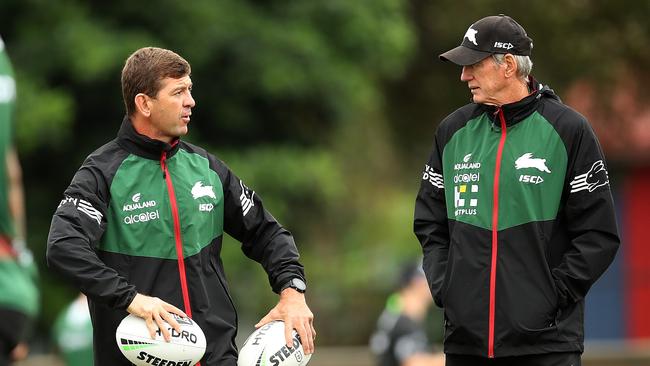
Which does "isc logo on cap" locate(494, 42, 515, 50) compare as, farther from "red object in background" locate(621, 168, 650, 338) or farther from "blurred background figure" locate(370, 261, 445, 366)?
"red object in background" locate(621, 168, 650, 338)

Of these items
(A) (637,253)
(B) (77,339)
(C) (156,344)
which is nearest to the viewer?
(C) (156,344)

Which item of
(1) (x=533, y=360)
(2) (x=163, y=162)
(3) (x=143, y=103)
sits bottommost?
(1) (x=533, y=360)

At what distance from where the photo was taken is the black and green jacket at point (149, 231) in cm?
535

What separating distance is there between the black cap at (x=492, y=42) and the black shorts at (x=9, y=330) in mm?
2259

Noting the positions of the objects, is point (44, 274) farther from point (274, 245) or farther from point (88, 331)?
point (274, 245)

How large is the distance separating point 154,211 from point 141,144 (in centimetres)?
31

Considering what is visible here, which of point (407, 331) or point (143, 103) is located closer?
point (143, 103)

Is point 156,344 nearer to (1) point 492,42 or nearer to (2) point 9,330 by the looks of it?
(2) point 9,330

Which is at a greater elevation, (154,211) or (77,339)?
(154,211)

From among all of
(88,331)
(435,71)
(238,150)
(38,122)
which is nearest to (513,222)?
(88,331)

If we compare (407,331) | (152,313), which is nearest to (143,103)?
(152,313)

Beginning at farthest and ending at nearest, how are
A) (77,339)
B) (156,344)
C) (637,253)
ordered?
(637,253), (77,339), (156,344)

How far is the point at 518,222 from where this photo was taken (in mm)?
5559

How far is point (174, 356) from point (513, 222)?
152 cm
